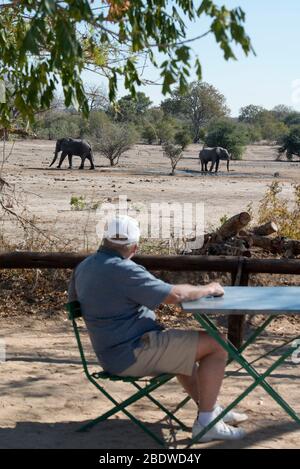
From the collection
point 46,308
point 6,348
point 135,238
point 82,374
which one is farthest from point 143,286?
point 46,308

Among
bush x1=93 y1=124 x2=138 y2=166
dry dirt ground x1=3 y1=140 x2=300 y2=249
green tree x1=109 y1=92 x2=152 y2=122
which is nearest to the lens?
green tree x1=109 y1=92 x2=152 y2=122

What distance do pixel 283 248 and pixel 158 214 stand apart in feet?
26.1

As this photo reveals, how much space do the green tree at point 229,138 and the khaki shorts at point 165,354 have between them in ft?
146

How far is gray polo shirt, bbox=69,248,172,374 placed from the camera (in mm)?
4656

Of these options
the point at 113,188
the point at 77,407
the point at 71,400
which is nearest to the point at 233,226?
the point at 71,400

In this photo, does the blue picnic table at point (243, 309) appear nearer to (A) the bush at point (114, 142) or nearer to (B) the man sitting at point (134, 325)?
(B) the man sitting at point (134, 325)

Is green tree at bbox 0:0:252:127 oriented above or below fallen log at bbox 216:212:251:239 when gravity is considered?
above

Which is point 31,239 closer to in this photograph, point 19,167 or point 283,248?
point 283,248

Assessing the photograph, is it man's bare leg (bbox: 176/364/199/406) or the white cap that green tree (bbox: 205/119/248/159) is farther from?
the white cap

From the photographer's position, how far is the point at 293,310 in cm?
467

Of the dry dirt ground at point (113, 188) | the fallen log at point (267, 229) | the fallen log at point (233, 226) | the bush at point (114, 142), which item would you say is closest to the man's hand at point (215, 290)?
the fallen log at point (233, 226)

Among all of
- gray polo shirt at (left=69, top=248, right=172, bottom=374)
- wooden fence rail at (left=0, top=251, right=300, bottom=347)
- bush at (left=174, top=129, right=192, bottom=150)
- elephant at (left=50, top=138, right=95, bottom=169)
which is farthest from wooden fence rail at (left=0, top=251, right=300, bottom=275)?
bush at (left=174, top=129, right=192, bottom=150)

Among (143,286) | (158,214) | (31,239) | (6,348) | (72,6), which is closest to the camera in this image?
(72,6)

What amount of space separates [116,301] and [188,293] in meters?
0.38
